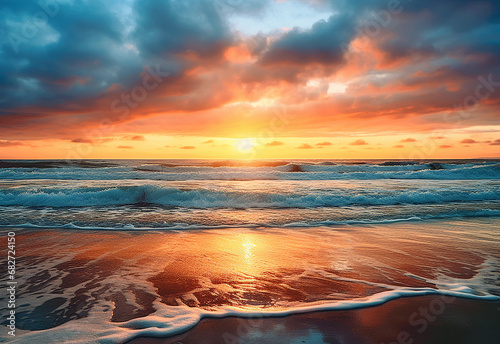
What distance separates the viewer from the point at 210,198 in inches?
499

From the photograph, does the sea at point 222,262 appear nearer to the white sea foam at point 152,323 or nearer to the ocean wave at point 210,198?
the white sea foam at point 152,323

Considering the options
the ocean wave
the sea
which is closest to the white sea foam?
the sea

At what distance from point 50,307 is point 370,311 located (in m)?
3.66

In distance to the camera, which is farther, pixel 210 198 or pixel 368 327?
pixel 210 198

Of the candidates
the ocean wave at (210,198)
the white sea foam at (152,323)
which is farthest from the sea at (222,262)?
the ocean wave at (210,198)

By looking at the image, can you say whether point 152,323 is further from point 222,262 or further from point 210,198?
point 210,198

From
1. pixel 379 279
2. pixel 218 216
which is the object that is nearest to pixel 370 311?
pixel 379 279

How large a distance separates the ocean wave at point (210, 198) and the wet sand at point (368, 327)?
8.41 metres

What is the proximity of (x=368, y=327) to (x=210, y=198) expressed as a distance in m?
10.2

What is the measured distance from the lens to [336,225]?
8.13 meters

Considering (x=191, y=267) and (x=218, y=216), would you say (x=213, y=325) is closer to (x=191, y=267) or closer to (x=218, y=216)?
(x=191, y=267)

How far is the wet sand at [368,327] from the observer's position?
2674mm

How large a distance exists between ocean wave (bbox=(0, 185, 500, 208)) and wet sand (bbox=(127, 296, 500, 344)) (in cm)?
841


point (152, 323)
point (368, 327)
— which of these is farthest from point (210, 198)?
point (368, 327)
